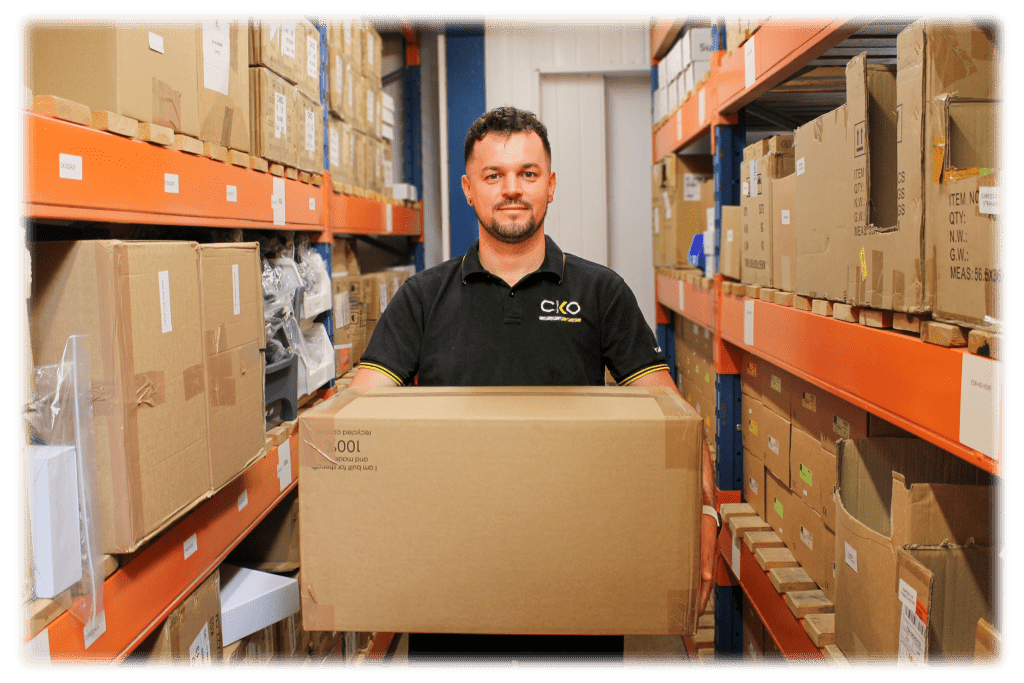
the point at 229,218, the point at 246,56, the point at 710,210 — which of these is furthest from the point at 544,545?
the point at 710,210

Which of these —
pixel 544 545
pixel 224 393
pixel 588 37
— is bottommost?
pixel 544 545

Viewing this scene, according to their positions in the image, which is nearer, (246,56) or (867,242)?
(867,242)

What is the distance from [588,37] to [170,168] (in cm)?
414

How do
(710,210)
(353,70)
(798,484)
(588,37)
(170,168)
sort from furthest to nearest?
1. (588,37)
2. (353,70)
3. (710,210)
4. (798,484)
5. (170,168)

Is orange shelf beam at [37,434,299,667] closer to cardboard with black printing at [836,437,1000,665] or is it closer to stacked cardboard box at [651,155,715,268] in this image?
cardboard with black printing at [836,437,1000,665]

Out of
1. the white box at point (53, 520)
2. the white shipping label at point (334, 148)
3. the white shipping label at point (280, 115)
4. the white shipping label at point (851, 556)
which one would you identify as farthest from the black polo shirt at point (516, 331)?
the white shipping label at point (334, 148)

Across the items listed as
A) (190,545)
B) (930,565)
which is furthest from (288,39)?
(930,565)

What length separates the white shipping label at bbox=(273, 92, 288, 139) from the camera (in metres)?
2.85

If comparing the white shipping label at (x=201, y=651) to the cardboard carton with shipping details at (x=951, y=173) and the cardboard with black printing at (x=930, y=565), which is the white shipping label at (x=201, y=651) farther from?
the cardboard carton with shipping details at (x=951, y=173)

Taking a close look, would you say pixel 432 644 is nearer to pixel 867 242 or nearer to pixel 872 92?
pixel 867 242

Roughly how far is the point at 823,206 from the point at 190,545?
2.04m

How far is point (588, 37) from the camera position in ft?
17.6

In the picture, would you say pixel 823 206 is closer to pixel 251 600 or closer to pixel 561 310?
pixel 561 310

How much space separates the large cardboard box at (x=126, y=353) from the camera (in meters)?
1.54
